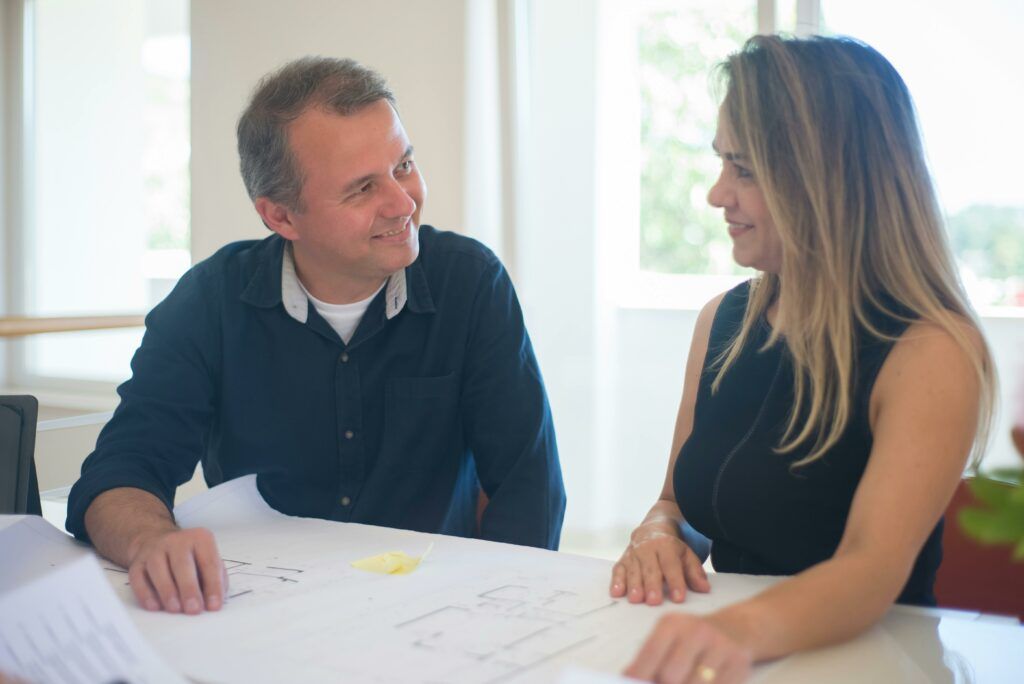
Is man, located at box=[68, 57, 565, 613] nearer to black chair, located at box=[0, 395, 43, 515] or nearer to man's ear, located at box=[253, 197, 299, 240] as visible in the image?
man's ear, located at box=[253, 197, 299, 240]

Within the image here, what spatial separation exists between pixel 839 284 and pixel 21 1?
4.98m

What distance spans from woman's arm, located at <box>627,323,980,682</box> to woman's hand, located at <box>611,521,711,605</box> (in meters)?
0.16

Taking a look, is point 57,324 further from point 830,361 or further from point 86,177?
point 86,177

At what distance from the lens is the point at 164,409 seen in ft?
5.45

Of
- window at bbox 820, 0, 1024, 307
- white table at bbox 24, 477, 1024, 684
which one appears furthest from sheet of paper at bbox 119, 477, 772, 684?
window at bbox 820, 0, 1024, 307

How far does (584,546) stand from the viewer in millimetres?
4113

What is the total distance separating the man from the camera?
1.76 m

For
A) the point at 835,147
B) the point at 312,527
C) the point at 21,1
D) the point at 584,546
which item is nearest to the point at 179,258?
the point at 21,1

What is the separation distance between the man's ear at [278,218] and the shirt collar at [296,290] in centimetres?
4

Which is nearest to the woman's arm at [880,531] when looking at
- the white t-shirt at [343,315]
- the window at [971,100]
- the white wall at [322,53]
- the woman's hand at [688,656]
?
the woman's hand at [688,656]

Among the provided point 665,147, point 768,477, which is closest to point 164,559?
point 768,477

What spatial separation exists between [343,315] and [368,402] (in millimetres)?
157

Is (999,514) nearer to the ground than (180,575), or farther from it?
farther from it

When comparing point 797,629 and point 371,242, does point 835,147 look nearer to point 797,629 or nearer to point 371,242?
point 797,629
